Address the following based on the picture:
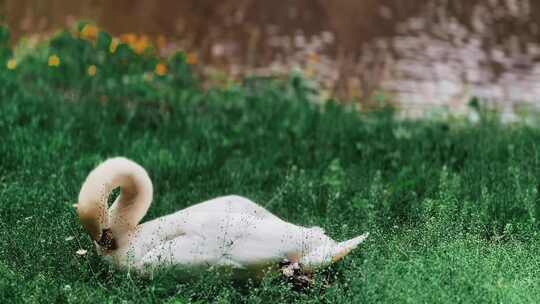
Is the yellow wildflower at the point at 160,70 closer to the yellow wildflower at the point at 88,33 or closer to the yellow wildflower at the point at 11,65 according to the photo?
the yellow wildflower at the point at 88,33

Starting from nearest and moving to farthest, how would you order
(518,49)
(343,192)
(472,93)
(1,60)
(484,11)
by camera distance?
(343,192) < (1,60) < (472,93) < (518,49) < (484,11)

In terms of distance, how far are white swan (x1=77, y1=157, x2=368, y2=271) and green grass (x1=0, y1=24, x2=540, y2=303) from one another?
0.34 feet

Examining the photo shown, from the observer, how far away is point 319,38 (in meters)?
12.1

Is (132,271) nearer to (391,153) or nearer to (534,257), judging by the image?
(534,257)

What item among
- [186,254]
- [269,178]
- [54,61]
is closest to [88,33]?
[54,61]

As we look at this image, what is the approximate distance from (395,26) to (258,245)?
9174 mm

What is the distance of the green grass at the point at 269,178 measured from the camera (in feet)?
12.9

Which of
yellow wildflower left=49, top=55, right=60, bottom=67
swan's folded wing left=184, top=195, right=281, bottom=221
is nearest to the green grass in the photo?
yellow wildflower left=49, top=55, right=60, bottom=67

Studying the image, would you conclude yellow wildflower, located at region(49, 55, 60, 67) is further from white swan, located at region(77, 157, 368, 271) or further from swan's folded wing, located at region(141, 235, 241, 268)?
swan's folded wing, located at region(141, 235, 241, 268)

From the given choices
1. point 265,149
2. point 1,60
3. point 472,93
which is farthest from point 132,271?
point 472,93

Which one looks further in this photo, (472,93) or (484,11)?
(484,11)

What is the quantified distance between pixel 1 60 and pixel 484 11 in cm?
832

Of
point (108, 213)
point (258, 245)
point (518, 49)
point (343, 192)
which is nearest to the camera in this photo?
point (258, 245)

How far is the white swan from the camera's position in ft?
13.4
